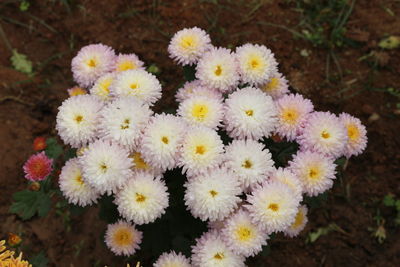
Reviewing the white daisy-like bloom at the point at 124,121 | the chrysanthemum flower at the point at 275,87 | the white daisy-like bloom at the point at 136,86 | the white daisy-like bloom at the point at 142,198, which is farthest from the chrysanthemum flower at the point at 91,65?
the chrysanthemum flower at the point at 275,87

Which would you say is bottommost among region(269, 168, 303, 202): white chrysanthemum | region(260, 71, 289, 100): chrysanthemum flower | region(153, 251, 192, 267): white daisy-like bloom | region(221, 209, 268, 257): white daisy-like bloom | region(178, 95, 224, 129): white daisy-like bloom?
region(153, 251, 192, 267): white daisy-like bloom

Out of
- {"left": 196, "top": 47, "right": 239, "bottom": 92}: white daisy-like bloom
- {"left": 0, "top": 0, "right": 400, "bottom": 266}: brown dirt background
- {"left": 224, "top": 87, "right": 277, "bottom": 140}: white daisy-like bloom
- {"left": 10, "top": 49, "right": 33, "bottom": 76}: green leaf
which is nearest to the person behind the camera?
{"left": 224, "top": 87, "right": 277, "bottom": 140}: white daisy-like bloom

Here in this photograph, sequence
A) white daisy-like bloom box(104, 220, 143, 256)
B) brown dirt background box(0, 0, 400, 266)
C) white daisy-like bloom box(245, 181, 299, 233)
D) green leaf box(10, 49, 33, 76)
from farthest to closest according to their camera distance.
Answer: green leaf box(10, 49, 33, 76), brown dirt background box(0, 0, 400, 266), white daisy-like bloom box(104, 220, 143, 256), white daisy-like bloom box(245, 181, 299, 233)

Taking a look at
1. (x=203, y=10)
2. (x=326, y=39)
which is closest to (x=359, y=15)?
(x=326, y=39)

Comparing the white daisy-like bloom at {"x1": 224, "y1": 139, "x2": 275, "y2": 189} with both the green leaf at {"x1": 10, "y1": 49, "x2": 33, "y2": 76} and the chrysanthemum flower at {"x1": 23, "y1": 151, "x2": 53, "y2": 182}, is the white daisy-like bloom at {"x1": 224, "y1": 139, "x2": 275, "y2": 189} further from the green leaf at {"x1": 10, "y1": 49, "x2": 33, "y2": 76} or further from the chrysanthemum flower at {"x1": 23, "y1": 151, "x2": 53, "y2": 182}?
the green leaf at {"x1": 10, "y1": 49, "x2": 33, "y2": 76}

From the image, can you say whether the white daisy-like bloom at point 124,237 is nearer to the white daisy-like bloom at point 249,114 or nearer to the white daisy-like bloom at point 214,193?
the white daisy-like bloom at point 214,193

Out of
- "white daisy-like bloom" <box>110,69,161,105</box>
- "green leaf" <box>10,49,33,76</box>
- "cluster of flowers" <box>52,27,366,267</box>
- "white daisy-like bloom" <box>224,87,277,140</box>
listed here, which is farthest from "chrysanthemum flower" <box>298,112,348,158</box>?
"green leaf" <box>10,49,33,76</box>
